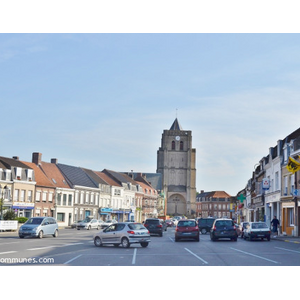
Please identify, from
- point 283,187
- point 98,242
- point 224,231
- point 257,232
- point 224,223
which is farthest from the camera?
point 283,187

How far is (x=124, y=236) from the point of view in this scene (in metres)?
26.9

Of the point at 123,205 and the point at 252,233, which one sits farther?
the point at 123,205

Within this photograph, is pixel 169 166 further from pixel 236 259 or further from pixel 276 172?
pixel 236 259

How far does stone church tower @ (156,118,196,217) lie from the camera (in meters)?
151

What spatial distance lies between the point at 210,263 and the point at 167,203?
135 meters

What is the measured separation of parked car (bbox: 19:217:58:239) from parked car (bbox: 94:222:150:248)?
9.41 m

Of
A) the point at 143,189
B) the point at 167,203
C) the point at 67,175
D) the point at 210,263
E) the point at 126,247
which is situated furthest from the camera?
the point at 167,203

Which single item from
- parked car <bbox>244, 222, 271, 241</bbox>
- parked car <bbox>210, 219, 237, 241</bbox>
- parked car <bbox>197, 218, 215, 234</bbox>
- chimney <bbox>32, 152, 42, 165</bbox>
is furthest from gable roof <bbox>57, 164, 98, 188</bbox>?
parked car <bbox>244, 222, 271, 241</bbox>

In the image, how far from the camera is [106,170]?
102438mm

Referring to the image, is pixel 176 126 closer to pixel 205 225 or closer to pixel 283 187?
pixel 205 225

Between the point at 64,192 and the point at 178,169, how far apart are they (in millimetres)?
82591

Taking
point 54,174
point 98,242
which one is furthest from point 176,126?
point 98,242

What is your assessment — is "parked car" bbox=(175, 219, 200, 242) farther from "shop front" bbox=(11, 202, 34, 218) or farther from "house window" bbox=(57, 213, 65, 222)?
"house window" bbox=(57, 213, 65, 222)

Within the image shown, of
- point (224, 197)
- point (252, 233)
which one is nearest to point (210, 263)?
point (252, 233)
